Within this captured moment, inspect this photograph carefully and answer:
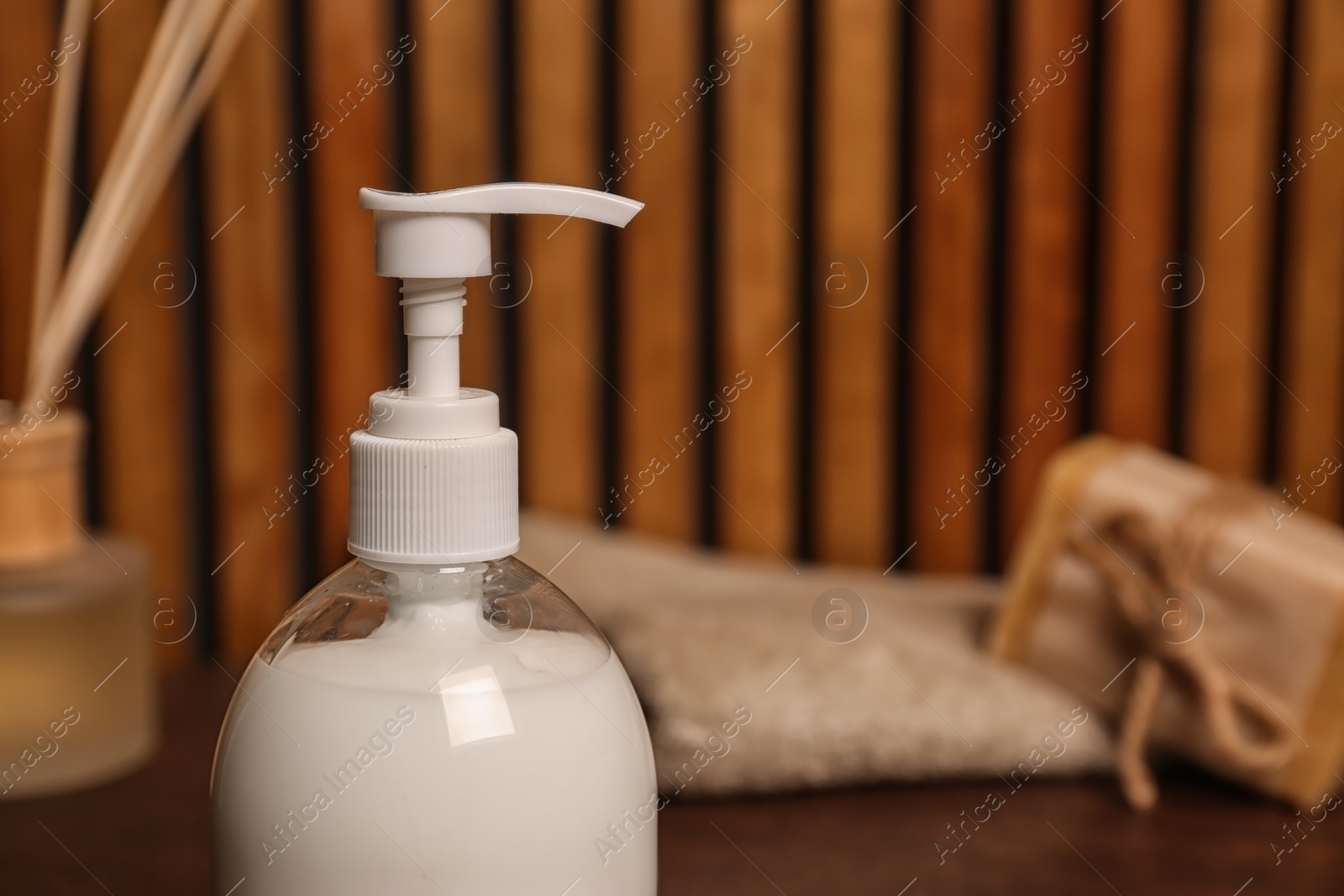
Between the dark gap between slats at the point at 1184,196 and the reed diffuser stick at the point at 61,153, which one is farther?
the dark gap between slats at the point at 1184,196

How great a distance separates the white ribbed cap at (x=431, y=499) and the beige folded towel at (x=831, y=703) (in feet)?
0.87

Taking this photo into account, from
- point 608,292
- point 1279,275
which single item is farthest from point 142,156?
point 1279,275

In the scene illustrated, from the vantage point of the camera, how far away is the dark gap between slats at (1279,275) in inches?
29.6

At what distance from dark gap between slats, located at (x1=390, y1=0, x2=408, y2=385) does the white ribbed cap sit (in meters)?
0.44

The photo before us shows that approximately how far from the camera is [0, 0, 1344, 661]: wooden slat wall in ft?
2.38

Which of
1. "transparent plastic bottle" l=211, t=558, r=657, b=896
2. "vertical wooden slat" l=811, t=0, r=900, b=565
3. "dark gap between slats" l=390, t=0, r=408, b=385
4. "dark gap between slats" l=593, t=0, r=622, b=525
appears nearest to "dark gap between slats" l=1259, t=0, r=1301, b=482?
"vertical wooden slat" l=811, t=0, r=900, b=565

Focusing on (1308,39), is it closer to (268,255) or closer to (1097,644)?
(1097,644)

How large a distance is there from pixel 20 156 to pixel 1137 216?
0.59 meters

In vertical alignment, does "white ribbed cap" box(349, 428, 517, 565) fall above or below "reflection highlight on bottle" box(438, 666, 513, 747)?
above

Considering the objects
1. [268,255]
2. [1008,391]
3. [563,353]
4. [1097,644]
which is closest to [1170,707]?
[1097,644]

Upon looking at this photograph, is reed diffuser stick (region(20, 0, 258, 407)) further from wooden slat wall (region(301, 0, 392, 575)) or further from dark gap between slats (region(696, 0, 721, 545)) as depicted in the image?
dark gap between slats (region(696, 0, 721, 545))

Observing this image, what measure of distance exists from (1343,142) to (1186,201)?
0.28 ft

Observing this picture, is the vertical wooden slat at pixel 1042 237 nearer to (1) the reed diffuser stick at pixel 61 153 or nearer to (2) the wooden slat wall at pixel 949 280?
(2) the wooden slat wall at pixel 949 280

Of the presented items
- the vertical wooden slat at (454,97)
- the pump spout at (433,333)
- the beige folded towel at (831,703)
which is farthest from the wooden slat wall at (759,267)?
the pump spout at (433,333)
